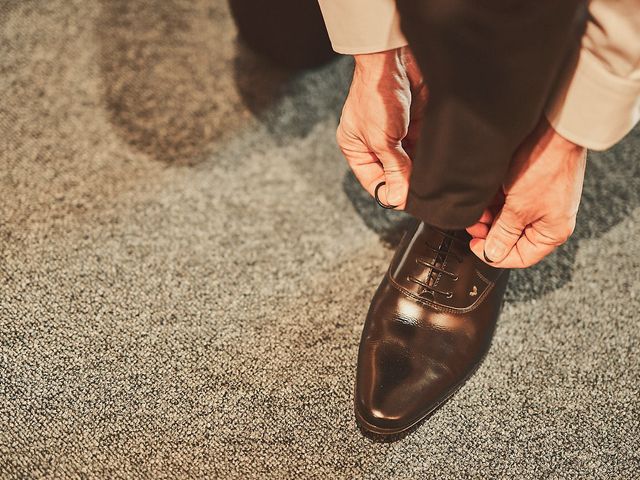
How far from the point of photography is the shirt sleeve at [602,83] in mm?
464

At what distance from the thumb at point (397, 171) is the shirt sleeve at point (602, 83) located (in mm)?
152

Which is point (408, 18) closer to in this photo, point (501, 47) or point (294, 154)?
point (501, 47)

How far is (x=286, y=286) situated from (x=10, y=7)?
0.74 meters

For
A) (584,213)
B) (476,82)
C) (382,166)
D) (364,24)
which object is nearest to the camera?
(476,82)

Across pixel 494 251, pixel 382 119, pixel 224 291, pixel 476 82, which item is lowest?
pixel 224 291

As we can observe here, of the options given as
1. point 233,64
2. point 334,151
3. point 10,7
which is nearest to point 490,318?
point 334,151

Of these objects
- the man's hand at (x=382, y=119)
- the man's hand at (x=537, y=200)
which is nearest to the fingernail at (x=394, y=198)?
the man's hand at (x=382, y=119)

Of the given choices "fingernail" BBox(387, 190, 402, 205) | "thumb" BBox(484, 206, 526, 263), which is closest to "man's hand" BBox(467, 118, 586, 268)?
"thumb" BBox(484, 206, 526, 263)

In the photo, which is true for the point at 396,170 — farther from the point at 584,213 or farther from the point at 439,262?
the point at 584,213

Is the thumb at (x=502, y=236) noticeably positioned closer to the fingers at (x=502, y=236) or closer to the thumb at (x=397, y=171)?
the fingers at (x=502, y=236)

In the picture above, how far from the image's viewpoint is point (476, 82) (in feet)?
1.41

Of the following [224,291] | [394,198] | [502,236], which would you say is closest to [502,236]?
[502,236]

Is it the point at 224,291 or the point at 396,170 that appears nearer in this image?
the point at 396,170

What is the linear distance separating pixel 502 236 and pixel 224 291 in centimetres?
35
